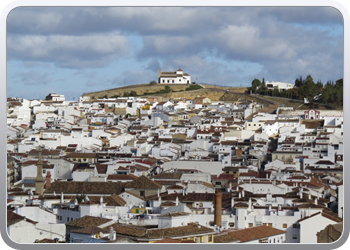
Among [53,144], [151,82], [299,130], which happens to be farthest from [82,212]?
[151,82]

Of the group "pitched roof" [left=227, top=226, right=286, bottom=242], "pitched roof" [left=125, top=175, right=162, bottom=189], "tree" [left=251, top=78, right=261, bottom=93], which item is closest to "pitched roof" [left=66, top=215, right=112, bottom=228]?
"pitched roof" [left=227, top=226, right=286, bottom=242]

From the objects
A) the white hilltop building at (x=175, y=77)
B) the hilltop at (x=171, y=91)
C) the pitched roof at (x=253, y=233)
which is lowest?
the pitched roof at (x=253, y=233)

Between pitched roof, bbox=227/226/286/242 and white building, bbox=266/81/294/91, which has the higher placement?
white building, bbox=266/81/294/91

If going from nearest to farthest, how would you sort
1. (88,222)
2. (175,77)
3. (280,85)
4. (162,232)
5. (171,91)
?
(162,232)
(88,222)
(280,85)
(171,91)
(175,77)

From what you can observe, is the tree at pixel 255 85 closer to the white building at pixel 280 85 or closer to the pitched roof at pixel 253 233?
the white building at pixel 280 85

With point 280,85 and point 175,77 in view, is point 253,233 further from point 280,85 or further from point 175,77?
point 175,77

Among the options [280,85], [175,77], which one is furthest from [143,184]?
[175,77]

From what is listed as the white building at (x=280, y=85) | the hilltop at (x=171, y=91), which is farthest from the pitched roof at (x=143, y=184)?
the white building at (x=280, y=85)

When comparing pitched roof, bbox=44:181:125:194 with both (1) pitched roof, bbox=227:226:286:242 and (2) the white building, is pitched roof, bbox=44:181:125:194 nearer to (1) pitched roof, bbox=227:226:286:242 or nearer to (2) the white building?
(1) pitched roof, bbox=227:226:286:242
